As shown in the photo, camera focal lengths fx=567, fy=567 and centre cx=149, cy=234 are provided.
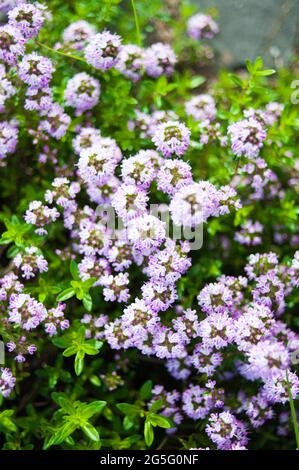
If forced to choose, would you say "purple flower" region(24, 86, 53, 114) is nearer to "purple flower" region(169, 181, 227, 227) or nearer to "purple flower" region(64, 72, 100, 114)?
"purple flower" region(64, 72, 100, 114)

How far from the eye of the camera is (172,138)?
8.00 ft

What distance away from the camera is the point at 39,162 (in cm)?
299

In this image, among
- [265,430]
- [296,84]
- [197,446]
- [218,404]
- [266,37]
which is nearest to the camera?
[218,404]

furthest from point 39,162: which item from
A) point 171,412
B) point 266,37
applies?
point 266,37

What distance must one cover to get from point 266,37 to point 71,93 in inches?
82.3

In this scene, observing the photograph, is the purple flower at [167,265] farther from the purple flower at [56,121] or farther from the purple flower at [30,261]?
the purple flower at [56,121]

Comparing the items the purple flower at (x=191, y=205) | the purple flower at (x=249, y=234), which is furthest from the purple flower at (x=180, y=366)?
the purple flower at (x=191, y=205)

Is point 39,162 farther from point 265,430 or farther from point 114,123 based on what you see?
point 265,430

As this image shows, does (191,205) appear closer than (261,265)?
Yes

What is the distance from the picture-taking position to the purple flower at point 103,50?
2.67 meters

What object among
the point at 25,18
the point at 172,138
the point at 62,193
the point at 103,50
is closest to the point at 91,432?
the point at 62,193

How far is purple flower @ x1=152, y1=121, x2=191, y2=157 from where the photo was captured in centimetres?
245

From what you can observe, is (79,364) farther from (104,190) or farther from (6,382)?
(104,190)

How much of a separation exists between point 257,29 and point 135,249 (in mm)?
2594
